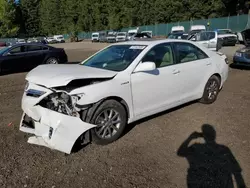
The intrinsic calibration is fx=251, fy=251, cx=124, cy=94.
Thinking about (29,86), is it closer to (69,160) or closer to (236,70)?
(69,160)

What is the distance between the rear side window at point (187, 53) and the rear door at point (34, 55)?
28.1ft

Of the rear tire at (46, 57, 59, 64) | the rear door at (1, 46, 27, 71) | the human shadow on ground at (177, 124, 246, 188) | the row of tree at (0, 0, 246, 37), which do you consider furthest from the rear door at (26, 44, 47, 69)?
the row of tree at (0, 0, 246, 37)

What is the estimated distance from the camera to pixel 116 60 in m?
4.50

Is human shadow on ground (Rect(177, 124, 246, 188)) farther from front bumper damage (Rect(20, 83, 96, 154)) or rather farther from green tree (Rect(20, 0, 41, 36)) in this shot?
green tree (Rect(20, 0, 41, 36))

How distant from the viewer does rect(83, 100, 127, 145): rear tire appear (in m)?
3.68

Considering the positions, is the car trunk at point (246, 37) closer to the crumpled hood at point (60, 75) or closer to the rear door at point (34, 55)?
the crumpled hood at point (60, 75)

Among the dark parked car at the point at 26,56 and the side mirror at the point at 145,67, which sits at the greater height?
Answer: the side mirror at the point at 145,67

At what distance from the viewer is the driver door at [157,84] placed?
415cm

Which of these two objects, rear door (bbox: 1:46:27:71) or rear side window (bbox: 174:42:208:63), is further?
rear door (bbox: 1:46:27:71)

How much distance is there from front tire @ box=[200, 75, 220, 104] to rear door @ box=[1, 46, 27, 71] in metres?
8.73

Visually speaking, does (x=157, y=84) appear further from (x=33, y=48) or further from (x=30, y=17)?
(x=30, y=17)

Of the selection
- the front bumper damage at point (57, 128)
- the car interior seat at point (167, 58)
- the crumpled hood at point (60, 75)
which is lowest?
the front bumper damage at point (57, 128)

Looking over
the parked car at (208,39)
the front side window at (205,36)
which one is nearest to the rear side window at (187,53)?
the parked car at (208,39)

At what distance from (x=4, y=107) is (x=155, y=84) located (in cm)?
379
